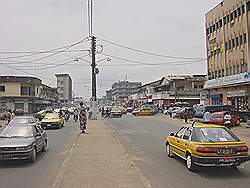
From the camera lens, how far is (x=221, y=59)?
1823 inches

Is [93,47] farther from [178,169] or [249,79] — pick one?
[178,169]

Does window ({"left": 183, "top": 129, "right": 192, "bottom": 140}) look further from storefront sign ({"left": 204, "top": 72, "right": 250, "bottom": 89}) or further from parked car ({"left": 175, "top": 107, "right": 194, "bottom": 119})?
parked car ({"left": 175, "top": 107, "right": 194, "bottom": 119})

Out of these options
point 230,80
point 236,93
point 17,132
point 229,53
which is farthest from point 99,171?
point 229,53

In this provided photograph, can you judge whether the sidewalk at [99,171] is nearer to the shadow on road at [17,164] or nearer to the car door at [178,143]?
the shadow on road at [17,164]

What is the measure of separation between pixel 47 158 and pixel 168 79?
75.3 metres

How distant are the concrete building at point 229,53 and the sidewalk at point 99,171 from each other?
24552 millimetres

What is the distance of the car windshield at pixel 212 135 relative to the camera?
35.5 feet

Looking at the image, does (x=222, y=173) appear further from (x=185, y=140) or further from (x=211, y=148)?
(x=185, y=140)

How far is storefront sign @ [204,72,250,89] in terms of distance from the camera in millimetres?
35969

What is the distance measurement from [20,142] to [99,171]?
350 centimetres

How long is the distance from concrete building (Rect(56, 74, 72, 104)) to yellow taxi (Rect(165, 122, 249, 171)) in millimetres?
116111

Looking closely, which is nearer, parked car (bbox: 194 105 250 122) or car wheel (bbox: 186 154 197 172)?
car wheel (bbox: 186 154 197 172)

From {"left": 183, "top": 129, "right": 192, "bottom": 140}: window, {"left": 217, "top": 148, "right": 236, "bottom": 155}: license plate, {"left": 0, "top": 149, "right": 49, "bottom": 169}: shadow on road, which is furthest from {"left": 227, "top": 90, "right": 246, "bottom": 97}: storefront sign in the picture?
{"left": 217, "top": 148, "right": 236, "bottom": 155}: license plate

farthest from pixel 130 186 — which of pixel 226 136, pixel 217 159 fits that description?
pixel 226 136
